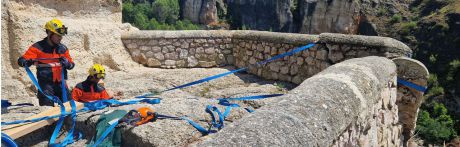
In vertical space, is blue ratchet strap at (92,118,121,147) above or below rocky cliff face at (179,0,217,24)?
below

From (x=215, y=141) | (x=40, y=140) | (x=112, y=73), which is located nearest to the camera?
(x=215, y=141)

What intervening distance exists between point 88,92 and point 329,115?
305 cm

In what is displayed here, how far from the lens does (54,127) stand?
359cm

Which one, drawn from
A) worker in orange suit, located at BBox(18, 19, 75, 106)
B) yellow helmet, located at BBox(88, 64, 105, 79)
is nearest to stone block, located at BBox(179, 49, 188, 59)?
worker in orange suit, located at BBox(18, 19, 75, 106)

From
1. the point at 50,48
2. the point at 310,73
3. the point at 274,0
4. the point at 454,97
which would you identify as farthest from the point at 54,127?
the point at 274,0

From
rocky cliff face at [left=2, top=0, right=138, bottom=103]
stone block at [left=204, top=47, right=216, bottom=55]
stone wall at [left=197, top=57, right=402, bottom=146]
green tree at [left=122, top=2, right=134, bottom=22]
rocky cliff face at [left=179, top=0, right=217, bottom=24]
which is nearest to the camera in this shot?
stone wall at [left=197, top=57, right=402, bottom=146]

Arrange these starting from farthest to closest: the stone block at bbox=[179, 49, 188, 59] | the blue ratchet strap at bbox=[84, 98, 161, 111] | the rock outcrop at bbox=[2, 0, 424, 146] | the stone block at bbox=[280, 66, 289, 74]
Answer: the stone block at bbox=[179, 49, 188, 59], the stone block at bbox=[280, 66, 289, 74], the blue ratchet strap at bbox=[84, 98, 161, 111], the rock outcrop at bbox=[2, 0, 424, 146]

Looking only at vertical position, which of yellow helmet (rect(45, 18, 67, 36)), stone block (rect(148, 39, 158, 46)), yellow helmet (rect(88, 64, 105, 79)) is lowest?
yellow helmet (rect(88, 64, 105, 79))

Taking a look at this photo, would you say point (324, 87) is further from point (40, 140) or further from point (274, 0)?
point (274, 0)

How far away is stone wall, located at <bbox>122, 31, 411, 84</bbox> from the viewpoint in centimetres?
614

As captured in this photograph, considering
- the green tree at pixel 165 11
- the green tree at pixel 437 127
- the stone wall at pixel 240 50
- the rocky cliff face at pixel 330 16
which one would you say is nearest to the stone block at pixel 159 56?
the stone wall at pixel 240 50

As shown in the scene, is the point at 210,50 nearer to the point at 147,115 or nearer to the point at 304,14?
the point at 147,115

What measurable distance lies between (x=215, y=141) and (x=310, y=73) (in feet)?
15.5

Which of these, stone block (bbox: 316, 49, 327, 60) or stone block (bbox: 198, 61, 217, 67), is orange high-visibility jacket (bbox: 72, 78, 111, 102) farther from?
stone block (bbox: 198, 61, 217, 67)
